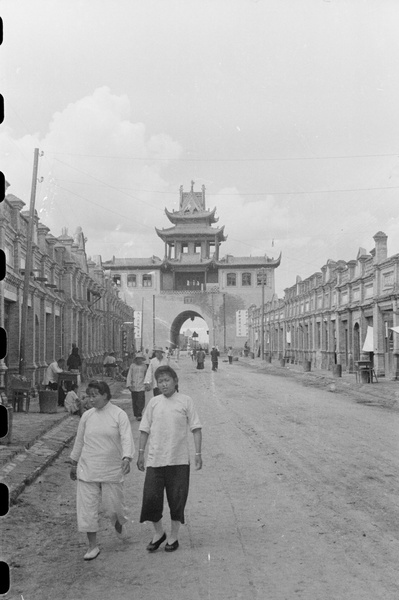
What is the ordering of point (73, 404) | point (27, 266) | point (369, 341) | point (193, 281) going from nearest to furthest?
point (73, 404) → point (27, 266) → point (369, 341) → point (193, 281)

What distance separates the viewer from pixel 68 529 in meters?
5.94

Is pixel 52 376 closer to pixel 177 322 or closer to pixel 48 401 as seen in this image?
Result: pixel 48 401

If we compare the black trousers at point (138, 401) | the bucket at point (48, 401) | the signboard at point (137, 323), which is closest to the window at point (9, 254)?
the bucket at point (48, 401)

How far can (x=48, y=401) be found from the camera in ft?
49.9

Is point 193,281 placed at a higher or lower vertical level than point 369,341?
higher

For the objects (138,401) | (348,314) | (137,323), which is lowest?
(138,401)

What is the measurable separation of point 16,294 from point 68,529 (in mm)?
13439

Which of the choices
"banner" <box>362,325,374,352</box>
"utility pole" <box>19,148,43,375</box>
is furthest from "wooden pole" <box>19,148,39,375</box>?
"banner" <box>362,325,374,352</box>

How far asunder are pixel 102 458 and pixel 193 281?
78.9 metres

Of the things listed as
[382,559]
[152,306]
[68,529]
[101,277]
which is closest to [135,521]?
[68,529]

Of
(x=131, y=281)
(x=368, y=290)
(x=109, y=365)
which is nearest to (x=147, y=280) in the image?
(x=131, y=281)

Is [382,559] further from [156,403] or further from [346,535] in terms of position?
[156,403]

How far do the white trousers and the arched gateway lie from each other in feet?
231

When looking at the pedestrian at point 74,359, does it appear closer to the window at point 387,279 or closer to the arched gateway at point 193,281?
the window at point 387,279
